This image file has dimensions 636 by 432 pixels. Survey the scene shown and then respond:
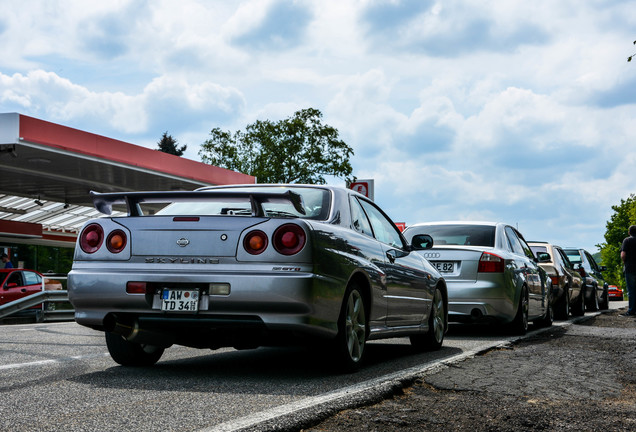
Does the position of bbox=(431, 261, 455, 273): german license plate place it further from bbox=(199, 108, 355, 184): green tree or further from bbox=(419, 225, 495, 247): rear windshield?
bbox=(199, 108, 355, 184): green tree

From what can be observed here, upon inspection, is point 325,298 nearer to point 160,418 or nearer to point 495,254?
point 160,418

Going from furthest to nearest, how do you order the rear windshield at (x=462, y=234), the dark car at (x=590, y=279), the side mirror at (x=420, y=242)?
1. the dark car at (x=590, y=279)
2. the rear windshield at (x=462, y=234)
3. the side mirror at (x=420, y=242)

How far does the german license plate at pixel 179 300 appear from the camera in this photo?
5.91 m

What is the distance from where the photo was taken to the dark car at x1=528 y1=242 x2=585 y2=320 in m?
15.9

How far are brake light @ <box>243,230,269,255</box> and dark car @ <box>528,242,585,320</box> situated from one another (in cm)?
994

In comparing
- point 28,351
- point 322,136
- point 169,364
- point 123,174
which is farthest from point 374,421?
point 322,136

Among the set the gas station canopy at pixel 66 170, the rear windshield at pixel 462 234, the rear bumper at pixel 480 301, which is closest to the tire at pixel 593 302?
the rear windshield at pixel 462 234

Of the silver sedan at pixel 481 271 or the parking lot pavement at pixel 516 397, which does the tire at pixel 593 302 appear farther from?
the parking lot pavement at pixel 516 397

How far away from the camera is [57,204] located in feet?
111

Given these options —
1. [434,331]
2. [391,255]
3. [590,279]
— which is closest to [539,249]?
[590,279]

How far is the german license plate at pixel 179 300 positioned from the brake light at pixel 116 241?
1.69ft

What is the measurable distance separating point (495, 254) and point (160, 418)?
23.4 ft

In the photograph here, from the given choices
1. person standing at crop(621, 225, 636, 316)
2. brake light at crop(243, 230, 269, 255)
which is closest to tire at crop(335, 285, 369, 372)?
brake light at crop(243, 230, 269, 255)

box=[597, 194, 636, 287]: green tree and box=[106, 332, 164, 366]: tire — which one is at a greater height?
box=[597, 194, 636, 287]: green tree
